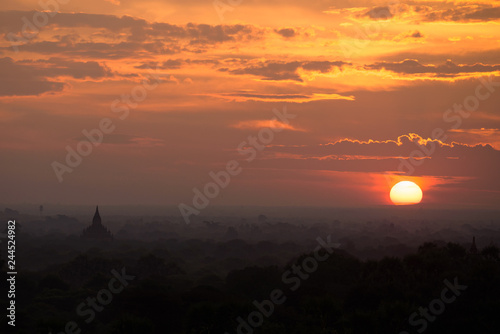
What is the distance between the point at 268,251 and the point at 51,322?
4625 inches

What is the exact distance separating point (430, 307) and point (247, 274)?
87.3 feet

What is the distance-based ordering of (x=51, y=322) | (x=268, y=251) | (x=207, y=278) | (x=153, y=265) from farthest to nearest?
(x=268, y=251) → (x=153, y=265) → (x=207, y=278) → (x=51, y=322)

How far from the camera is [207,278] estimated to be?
8931 centimetres

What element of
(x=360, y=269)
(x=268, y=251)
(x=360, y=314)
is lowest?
(x=360, y=314)

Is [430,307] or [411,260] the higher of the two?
[411,260]

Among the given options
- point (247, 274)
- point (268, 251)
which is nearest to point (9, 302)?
point (247, 274)

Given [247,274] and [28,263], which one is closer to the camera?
[247,274]

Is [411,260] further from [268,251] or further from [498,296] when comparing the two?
[268,251]

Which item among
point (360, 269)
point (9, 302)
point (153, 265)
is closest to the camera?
point (9, 302)

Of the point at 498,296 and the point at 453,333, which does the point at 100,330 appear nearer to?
the point at 453,333

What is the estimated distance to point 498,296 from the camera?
55.6 metres

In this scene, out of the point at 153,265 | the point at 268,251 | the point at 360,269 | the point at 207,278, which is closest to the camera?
the point at 360,269

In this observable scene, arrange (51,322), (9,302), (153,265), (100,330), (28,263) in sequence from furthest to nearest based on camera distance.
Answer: (28,263) < (153,265) < (9,302) < (100,330) < (51,322)

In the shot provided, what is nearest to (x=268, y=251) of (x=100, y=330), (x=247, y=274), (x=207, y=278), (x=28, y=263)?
(x=28, y=263)
